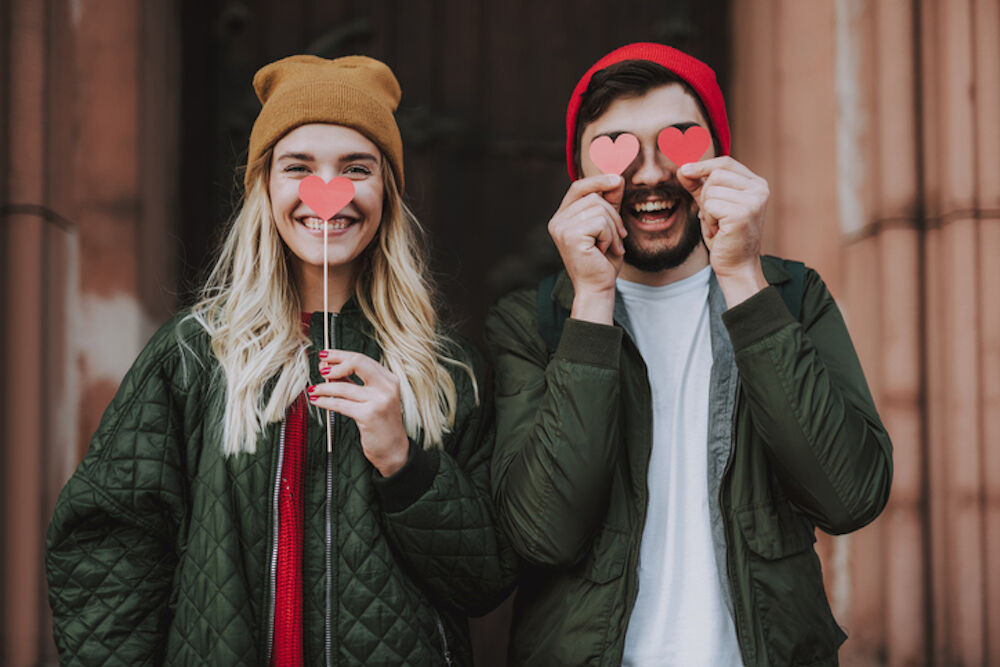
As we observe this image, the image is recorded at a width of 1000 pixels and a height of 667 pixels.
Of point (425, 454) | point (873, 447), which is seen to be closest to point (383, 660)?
point (425, 454)

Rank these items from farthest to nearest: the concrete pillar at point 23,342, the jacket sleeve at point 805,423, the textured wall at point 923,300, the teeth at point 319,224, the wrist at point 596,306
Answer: the textured wall at point 923,300 < the concrete pillar at point 23,342 < the teeth at point 319,224 < the wrist at point 596,306 < the jacket sleeve at point 805,423

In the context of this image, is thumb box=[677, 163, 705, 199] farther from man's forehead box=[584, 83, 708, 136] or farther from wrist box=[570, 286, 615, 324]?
wrist box=[570, 286, 615, 324]

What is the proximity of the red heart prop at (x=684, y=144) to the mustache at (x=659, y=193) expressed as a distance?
0.05 m

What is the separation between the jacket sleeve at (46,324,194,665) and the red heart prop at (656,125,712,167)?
1118mm

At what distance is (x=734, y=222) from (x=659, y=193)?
8.1 inches

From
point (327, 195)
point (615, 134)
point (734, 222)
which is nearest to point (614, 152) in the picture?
point (615, 134)

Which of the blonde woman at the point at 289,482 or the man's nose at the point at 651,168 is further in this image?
the man's nose at the point at 651,168

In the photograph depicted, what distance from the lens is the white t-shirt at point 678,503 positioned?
160cm

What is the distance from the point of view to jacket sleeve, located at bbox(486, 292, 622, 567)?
1.58 meters

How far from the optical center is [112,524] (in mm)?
1642

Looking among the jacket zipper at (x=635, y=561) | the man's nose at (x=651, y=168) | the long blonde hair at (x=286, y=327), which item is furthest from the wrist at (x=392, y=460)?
the man's nose at (x=651, y=168)

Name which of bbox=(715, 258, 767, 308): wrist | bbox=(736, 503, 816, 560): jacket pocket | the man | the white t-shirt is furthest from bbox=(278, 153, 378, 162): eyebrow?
bbox=(736, 503, 816, 560): jacket pocket

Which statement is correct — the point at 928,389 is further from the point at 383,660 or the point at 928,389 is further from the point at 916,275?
the point at 383,660

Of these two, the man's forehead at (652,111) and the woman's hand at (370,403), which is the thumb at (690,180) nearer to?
the man's forehead at (652,111)
